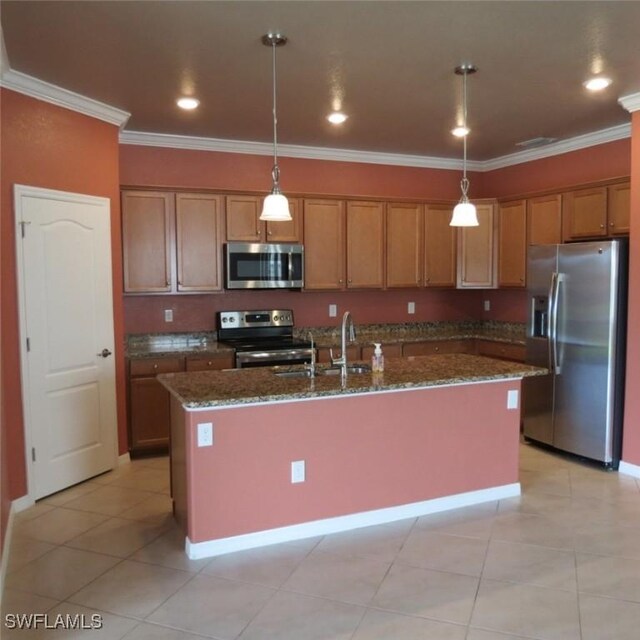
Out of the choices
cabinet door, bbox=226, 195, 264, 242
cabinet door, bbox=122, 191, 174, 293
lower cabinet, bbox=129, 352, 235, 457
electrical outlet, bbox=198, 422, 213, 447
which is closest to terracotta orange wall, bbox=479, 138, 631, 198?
cabinet door, bbox=226, 195, 264, 242

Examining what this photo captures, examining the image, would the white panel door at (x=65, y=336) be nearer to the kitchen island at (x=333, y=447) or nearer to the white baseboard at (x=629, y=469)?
the kitchen island at (x=333, y=447)

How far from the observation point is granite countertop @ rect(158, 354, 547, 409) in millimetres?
3043

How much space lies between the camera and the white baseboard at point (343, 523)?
3.16 meters

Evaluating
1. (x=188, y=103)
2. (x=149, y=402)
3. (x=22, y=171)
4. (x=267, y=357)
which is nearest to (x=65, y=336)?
(x=149, y=402)

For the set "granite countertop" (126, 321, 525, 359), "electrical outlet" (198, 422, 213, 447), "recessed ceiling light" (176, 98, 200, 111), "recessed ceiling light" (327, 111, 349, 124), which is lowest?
"electrical outlet" (198, 422, 213, 447)

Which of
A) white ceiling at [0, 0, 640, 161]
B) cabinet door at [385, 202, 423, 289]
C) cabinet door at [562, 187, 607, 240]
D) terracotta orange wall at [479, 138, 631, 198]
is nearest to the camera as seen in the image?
white ceiling at [0, 0, 640, 161]

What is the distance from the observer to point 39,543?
3.33 meters

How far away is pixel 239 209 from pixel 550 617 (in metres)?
4.08

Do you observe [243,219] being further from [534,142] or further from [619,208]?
[619,208]

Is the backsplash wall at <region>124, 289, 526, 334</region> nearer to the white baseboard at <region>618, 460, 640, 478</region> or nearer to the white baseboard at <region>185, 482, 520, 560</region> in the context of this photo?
the white baseboard at <region>618, 460, 640, 478</region>

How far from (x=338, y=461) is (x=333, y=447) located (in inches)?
3.7

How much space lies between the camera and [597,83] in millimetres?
3889

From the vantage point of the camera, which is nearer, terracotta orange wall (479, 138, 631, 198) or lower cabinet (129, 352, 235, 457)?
lower cabinet (129, 352, 235, 457)

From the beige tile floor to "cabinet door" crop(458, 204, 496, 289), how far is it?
274 centimetres
